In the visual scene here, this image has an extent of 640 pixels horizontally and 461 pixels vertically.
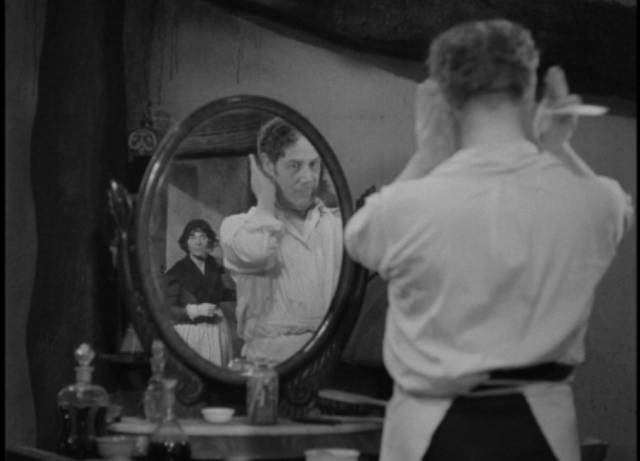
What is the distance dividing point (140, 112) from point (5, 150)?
0.34m

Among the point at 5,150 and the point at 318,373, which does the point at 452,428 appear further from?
the point at 5,150

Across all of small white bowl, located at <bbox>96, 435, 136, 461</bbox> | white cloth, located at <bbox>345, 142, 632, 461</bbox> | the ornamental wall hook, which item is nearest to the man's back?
white cloth, located at <bbox>345, 142, 632, 461</bbox>

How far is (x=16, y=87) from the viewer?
10.8 feet

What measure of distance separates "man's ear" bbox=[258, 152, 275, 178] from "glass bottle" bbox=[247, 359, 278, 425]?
0.44 metres

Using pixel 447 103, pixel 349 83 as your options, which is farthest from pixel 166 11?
pixel 447 103

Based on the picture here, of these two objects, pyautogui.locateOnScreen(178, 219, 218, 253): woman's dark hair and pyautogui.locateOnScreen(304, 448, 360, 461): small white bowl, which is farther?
pyautogui.locateOnScreen(178, 219, 218, 253): woman's dark hair

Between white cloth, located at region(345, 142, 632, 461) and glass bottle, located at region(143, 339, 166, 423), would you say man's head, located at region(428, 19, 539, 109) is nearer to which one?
white cloth, located at region(345, 142, 632, 461)

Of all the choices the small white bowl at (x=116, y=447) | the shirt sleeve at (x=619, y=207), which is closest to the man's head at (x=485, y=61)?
the shirt sleeve at (x=619, y=207)

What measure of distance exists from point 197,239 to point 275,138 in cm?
28

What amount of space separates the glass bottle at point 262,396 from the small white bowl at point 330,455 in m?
0.14

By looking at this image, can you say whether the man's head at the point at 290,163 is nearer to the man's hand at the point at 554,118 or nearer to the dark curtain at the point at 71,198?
the dark curtain at the point at 71,198

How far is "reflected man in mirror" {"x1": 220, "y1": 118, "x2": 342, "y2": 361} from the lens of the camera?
306 centimetres

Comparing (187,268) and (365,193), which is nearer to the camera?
(187,268)

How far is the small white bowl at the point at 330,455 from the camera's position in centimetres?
277
